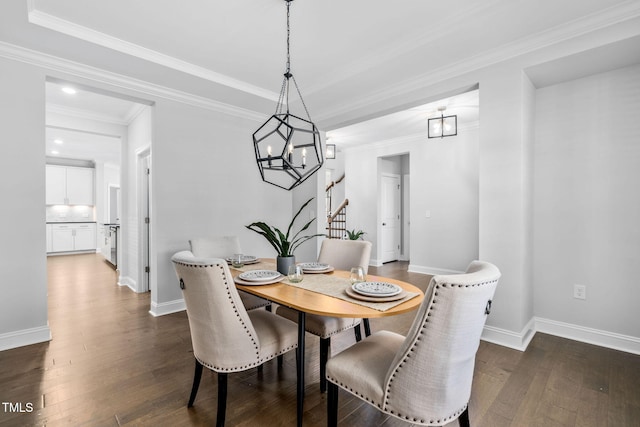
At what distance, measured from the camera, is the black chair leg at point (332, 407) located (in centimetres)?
139

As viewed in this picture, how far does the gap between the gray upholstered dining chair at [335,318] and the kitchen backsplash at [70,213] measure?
28.8 ft

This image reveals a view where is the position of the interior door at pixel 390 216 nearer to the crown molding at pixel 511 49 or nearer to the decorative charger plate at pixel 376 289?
the crown molding at pixel 511 49

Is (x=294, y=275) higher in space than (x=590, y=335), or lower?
higher

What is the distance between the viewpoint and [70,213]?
824 cm

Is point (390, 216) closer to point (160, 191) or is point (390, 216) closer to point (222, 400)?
point (160, 191)

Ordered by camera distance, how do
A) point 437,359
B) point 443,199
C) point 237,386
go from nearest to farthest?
point 437,359
point 237,386
point 443,199

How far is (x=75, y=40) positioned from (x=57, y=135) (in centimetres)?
438

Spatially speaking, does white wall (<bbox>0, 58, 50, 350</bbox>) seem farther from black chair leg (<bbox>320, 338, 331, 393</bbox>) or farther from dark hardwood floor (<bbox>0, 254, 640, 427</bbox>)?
black chair leg (<bbox>320, 338, 331, 393</bbox>)

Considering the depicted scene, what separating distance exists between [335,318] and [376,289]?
1.80ft

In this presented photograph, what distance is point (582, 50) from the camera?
227 cm

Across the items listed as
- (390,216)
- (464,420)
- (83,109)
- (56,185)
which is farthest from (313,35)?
(56,185)

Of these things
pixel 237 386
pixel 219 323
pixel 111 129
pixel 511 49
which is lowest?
pixel 237 386

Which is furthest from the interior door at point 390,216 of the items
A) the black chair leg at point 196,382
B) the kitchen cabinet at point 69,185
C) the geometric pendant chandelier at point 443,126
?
the kitchen cabinet at point 69,185

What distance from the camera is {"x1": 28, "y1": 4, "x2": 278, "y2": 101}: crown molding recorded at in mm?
2240
